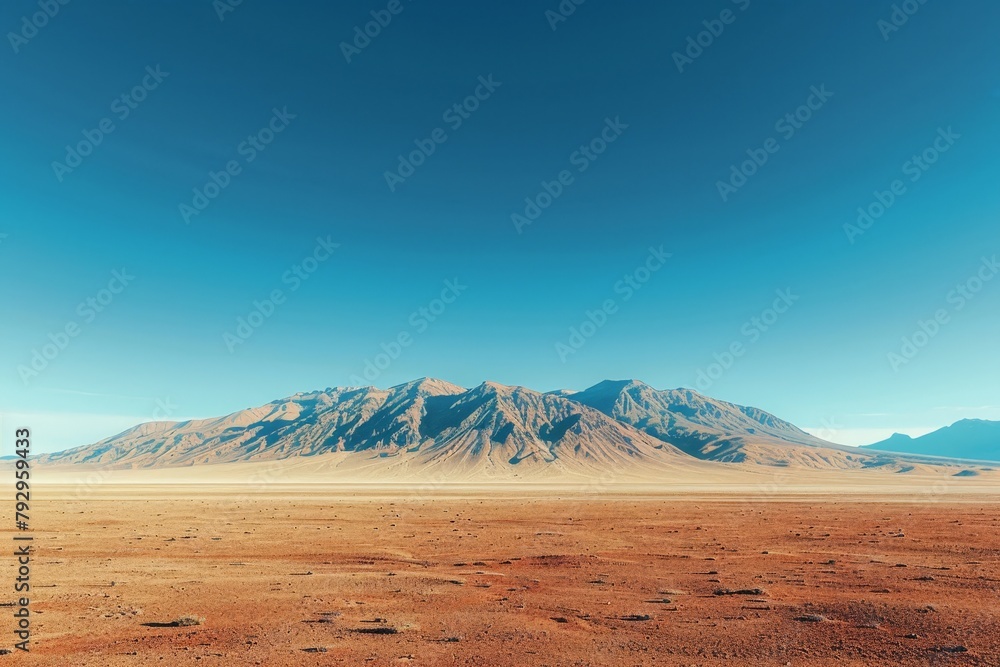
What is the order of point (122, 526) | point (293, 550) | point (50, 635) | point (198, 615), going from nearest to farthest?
1. point (50, 635)
2. point (198, 615)
3. point (293, 550)
4. point (122, 526)

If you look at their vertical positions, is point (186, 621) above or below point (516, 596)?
above

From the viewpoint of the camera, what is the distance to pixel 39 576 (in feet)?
74.1

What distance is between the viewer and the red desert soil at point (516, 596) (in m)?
13.9

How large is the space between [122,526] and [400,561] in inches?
1146

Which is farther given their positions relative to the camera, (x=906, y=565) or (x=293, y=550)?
(x=293, y=550)

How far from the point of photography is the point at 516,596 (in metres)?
19.6

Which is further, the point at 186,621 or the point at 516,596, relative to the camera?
the point at 516,596

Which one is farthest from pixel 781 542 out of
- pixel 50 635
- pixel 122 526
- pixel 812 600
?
pixel 122 526

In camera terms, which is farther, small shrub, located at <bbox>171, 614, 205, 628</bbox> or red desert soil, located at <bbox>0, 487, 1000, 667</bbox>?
small shrub, located at <bbox>171, 614, 205, 628</bbox>

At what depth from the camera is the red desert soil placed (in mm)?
13891

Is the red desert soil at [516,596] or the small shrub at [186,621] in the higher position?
the small shrub at [186,621]

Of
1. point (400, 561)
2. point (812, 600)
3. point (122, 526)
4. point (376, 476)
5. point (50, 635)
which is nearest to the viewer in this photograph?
point (50, 635)

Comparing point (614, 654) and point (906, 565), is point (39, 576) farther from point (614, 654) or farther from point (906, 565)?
point (906, 565)

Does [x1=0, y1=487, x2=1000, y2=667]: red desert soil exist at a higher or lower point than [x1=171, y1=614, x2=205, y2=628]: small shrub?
lower
